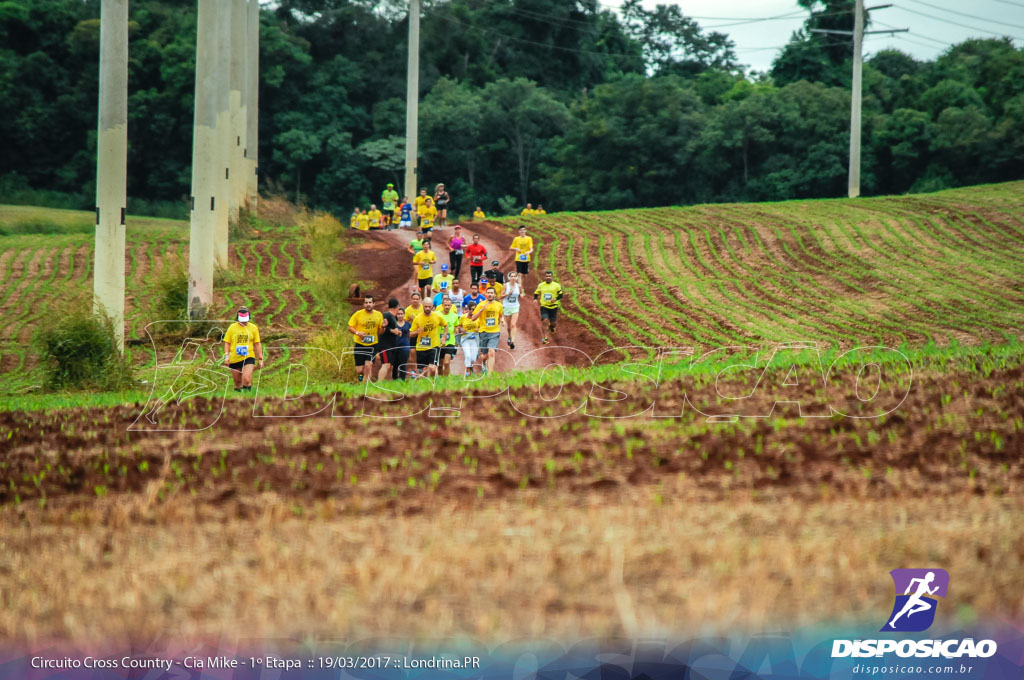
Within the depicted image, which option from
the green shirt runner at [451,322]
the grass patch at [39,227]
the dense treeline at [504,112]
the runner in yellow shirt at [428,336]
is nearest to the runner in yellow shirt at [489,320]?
the green shirt runner at [451,322]

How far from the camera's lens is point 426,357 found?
764 inches

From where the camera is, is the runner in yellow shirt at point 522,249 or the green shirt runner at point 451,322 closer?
the green shirt runner at point 451,322

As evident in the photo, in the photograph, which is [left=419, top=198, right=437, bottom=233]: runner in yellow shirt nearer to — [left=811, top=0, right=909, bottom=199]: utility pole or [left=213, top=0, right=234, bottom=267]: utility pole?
[left=213, top=0, right=234, bottom=267]: utility pole

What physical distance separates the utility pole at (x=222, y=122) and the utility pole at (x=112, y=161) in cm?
574

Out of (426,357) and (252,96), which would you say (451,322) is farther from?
(252,96)

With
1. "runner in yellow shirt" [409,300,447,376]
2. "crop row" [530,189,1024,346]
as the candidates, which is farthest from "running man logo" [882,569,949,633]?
"crop row" [530,189,1024,346]

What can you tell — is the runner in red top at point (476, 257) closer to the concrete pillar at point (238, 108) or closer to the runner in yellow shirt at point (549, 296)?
the runner in yellow shirt at point (549, 296)

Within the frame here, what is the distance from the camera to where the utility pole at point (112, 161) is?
21594 mm

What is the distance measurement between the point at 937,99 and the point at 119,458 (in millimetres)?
60740

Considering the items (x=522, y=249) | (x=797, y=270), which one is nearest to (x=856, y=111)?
(x=797, y=270)

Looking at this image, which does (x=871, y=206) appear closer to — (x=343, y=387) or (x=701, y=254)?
(x=701, y=254)

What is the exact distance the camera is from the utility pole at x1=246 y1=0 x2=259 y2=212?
43.7 meters

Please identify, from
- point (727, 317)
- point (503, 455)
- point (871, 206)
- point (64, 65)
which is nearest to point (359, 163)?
point (64, 65)

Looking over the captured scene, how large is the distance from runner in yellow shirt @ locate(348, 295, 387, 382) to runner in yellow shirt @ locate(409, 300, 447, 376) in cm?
61
